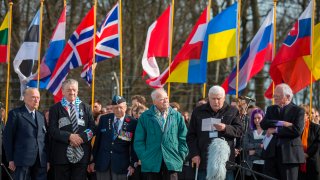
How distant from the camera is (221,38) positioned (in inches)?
591

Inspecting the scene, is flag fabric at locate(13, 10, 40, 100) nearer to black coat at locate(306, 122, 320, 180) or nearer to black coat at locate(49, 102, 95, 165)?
black coat at locate(49, 102, 95, 165)

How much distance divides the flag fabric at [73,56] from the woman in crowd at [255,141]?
148 inches

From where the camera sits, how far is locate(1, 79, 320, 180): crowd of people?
35.9ft

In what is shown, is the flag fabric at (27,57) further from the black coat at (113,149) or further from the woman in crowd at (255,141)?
the woman in crowd at (255,141)

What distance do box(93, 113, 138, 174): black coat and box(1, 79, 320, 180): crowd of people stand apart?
15 millimetres

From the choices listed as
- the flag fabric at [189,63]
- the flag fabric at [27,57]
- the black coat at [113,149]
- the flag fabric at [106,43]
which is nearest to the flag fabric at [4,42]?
the flag fabric at [27,57]

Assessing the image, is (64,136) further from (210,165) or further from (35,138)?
(210,165)

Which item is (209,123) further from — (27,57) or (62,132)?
(27,57)

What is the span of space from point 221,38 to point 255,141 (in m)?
2.50

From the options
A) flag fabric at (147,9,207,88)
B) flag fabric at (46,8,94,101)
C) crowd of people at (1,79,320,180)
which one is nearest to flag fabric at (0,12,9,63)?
flag fabric at (46,8,94,101)

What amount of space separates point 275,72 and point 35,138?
4.69 meters

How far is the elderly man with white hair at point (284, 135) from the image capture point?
11.0m

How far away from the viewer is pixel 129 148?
12062mm

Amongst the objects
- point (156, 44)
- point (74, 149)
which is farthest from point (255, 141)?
point (156, 44)
